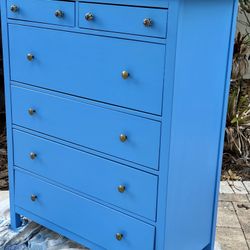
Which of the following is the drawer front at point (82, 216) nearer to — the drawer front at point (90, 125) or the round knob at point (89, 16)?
the drawer front at point (90, 125)

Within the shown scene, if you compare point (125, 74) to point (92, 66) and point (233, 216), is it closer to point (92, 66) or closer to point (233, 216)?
point (92, 66)

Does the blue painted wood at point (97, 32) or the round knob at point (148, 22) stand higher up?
the round knob at point (148, 22)

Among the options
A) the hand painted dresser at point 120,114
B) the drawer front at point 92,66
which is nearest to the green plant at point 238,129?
the hand painted dresser at point 120,114

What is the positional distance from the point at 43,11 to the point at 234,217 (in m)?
1.61

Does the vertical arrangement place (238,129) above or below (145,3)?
below

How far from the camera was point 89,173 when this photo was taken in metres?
2.22

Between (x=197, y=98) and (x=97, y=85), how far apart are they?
407 millimetres

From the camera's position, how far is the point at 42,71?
2242mm

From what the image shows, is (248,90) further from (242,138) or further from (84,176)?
(84,176)

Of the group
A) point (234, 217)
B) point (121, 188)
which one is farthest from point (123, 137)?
point (234, 217)

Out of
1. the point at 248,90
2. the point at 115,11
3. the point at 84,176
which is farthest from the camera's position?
the point at 248,90

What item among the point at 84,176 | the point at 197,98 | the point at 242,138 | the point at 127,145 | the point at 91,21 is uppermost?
the point at 91,21

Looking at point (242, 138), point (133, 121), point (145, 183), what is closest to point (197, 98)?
point (133, 121)

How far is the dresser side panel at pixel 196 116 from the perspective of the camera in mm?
1859
